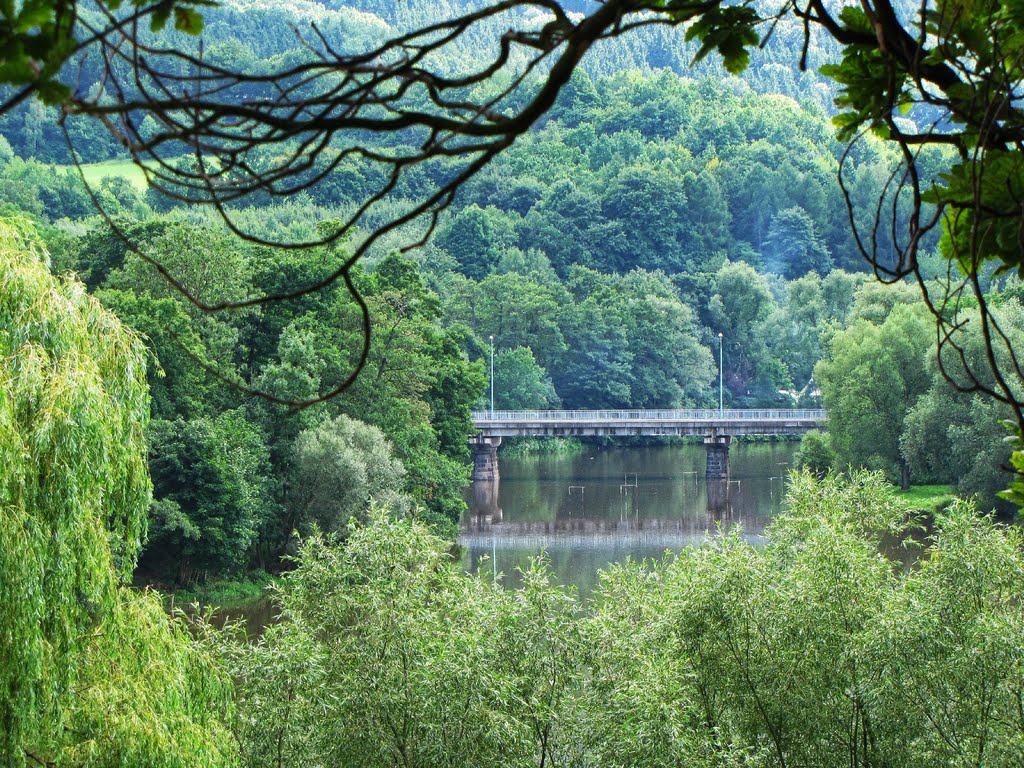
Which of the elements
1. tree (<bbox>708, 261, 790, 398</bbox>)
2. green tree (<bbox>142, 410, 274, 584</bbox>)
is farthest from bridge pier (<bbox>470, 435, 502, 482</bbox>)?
tree (<bbox>708, 261, 790, 398</bbox>)

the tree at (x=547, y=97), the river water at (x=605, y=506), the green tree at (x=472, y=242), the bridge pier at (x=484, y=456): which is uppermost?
the green tree at (x=472, y=242)

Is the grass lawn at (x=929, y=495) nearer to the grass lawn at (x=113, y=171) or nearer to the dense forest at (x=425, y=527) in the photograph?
the dense forest at (x=425, y=527)

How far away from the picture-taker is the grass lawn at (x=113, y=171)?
298 feet

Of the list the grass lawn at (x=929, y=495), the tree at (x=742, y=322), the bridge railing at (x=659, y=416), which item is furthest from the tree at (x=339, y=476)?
the tree at (x=742, y=322)

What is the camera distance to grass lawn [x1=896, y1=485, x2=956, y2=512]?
37.8 metres

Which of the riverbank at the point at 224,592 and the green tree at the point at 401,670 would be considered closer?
the green tree at the point at 401,670

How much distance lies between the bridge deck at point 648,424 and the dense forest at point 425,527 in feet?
20.4

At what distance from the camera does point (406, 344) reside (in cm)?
3722

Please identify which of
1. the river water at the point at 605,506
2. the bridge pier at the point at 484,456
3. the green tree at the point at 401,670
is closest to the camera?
the green tree at the point at 401,670

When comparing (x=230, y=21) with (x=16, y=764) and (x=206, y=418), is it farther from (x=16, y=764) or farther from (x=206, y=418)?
(x=16, y=764)

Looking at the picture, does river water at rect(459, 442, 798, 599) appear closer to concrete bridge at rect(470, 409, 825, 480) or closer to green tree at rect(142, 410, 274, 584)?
concrete bridge at rect(470, 409, 825, 480)

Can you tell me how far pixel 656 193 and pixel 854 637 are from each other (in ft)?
288

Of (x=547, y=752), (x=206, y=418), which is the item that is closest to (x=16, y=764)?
(x=547, y=752)

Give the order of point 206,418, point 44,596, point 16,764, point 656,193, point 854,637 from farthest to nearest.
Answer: point 656,193 < point 206,418 < point 854,637 < point 44,596 < point 16,764
